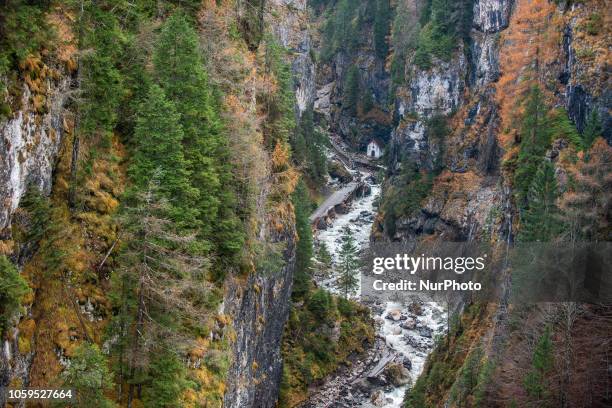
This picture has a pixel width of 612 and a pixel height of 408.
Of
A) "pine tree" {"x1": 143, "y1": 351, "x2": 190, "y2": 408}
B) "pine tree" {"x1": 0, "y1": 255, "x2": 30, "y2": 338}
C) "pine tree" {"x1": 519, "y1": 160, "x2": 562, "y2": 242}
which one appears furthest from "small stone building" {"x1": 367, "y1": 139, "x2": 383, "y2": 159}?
"pine tree" {"x1": 0, "y1": 255, "x2": 30, "y2": 338}

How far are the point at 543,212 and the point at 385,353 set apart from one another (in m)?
25.4

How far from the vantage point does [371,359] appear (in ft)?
198

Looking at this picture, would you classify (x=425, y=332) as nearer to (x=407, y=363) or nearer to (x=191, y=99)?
(x=407, y=363)

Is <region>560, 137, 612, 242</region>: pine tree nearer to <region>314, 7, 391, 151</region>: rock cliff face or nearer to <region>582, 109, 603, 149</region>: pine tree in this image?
<region>582, 109, 603, 149</region>: pine tree

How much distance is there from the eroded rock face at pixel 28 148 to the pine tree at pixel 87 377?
439cm

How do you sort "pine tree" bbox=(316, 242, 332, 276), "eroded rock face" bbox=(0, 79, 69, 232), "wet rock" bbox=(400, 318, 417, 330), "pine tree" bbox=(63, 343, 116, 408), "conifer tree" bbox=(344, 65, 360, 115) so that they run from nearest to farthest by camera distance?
"pine tree" bbox=(63, 343, 116, 408), "eroded rock face" bbox=(0, 79, 69, 232), "wet rock" bbox=(400, 318, 417, 330), "pine tree" bbox=(316, 242, 332, 276), "conifer tree" bbox=(344, 65, 360, 115)

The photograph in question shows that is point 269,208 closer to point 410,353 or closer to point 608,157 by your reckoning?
point 608,157

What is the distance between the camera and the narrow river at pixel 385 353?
52656 mm

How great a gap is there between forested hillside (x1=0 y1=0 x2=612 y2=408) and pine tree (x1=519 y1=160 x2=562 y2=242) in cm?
14

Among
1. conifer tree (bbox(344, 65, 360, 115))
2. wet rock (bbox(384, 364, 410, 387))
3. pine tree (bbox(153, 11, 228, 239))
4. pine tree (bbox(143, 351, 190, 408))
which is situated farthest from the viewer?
conifer tree (bbox(344, 65, 360, 115))

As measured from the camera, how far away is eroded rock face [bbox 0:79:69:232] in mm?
17812

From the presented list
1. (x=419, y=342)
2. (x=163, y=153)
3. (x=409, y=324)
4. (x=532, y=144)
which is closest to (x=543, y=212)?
(x=532, y=144)

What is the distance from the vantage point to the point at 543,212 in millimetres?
42531

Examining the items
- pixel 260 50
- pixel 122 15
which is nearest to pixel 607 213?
pixel 260 50
